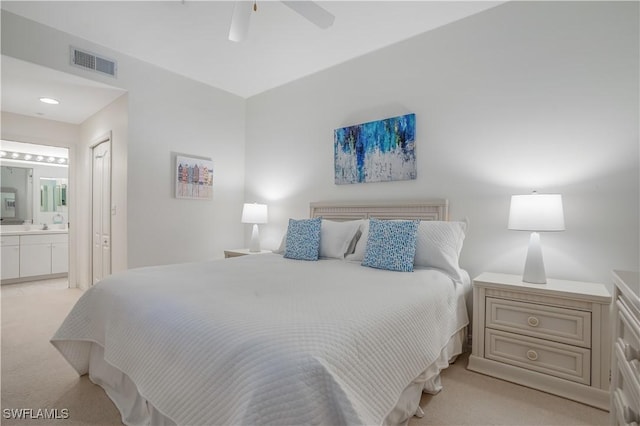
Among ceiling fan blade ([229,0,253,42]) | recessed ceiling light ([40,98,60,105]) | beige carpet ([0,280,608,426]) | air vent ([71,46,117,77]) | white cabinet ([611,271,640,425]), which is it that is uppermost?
air vent ([71,46,117,77])

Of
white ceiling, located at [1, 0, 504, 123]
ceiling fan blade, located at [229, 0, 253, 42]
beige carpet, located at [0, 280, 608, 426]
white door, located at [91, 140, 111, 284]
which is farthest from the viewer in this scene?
white door, located at [91, 140, 111, 284]

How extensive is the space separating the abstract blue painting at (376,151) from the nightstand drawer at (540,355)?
1.51 m

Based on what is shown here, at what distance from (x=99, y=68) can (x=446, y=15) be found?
10.8ft

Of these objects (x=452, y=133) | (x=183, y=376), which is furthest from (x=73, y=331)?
(x=452, y=133)

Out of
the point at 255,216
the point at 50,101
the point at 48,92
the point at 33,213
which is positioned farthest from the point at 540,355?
the point at 33,213

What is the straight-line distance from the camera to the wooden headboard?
108 inches

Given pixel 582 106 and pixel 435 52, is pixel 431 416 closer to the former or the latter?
pixel 582 106

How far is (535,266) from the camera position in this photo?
208cm

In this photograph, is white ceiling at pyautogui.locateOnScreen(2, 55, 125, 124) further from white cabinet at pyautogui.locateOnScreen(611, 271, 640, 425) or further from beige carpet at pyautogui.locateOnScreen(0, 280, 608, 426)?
white cabinet at pyautogui.locateOnScreen(611, 271, 640, 425)

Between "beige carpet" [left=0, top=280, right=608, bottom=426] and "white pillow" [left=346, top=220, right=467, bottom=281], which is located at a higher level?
"white pillow" [left=346, top=220, right=467, bottom=281]

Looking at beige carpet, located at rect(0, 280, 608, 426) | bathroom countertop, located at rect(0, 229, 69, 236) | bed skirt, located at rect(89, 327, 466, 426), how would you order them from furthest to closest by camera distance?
bathroom countertop, located at rect(0, 229, 69, 236) → beige carpet, located at rect(0, 280, 608, 426) → bed skirt, located at rect(89, 327, 466, 426)

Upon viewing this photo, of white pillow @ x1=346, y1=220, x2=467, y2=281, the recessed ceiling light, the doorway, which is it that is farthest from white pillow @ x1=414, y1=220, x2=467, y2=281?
the doorway

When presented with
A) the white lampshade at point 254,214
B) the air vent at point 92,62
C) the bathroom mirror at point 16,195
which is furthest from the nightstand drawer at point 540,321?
Result: the bathroom mirror at point 16,195

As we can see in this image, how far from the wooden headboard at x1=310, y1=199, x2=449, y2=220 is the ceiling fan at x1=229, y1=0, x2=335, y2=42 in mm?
1625
